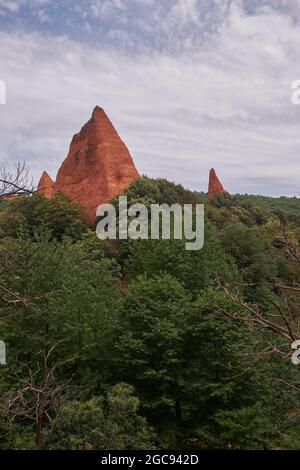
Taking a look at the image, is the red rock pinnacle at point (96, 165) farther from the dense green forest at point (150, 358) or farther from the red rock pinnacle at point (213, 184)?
the red rock pinnacle at point (213, 184)

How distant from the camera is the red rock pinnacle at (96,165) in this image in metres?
48.8

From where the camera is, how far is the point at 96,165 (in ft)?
166

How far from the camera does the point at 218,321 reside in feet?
52.1

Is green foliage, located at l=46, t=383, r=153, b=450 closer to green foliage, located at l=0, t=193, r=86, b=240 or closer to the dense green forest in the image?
the dense green forest

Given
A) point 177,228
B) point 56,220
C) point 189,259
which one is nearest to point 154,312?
point 189,259

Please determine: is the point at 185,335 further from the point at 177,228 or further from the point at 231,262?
the point at 231,262

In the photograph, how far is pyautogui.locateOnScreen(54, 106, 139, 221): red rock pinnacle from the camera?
48.8 meters
